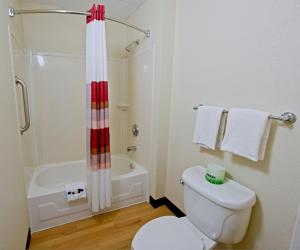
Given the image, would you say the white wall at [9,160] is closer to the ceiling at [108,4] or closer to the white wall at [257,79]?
the ceiling at [108,4]

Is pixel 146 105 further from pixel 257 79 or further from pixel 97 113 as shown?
pixel 257 79

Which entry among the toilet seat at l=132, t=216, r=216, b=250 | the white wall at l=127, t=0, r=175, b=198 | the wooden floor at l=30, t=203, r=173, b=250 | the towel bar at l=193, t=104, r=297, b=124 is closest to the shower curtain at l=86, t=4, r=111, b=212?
the wooden floor at l=30, t=203, r=173, b=250

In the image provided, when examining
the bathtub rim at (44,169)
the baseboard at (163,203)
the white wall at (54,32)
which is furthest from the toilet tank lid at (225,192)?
the white wall at (54,32)

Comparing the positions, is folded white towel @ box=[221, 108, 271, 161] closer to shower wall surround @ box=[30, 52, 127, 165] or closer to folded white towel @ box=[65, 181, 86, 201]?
folded white towel @ box=[65, 181, 86, 201]

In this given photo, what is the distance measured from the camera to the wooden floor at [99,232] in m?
1.44

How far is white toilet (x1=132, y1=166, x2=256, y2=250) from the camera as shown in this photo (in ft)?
3.20

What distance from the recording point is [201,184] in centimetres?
112

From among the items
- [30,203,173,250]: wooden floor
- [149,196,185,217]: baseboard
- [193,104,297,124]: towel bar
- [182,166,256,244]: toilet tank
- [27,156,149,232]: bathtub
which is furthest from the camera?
[149,196,185,217]: baseboard

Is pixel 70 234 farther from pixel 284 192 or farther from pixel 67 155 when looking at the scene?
pixel 284 192

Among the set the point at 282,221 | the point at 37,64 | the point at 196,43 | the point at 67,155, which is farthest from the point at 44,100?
the point at 282,221

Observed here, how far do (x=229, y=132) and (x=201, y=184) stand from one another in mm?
383

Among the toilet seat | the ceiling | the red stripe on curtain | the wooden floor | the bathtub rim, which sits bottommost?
the wooden floor

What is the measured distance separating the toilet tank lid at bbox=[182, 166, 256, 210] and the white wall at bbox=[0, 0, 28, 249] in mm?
1087

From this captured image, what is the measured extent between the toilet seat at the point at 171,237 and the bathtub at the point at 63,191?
0.82m
